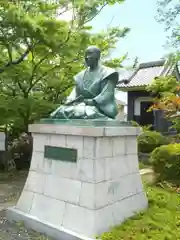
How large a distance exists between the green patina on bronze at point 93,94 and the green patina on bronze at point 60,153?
0.47 m

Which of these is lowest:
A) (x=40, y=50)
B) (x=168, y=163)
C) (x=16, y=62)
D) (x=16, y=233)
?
(x=16, y=233)

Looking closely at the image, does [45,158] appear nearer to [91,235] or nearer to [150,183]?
[91,235]

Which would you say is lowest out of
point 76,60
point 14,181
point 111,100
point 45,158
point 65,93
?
point 14,181

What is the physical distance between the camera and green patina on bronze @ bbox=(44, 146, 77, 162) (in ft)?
12.8

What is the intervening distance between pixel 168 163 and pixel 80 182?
354cm

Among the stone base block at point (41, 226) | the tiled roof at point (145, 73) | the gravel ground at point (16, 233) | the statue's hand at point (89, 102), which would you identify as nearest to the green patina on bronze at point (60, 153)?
the statue's hand at point (89, 102)

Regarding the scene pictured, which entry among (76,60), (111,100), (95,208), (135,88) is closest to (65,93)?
(76,60)

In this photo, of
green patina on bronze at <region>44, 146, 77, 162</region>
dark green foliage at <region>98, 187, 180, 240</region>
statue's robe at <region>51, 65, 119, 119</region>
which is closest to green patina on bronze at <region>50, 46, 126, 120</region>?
statue's robe at <region>51, 65, 119, 119</region>

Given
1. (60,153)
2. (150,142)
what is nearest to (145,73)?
(150,142)

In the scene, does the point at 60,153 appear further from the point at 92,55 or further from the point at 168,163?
the point at 168,163

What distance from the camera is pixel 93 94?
429 centimetres

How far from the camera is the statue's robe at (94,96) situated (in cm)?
408

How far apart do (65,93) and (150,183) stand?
3.81 m

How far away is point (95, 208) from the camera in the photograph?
3633mm
